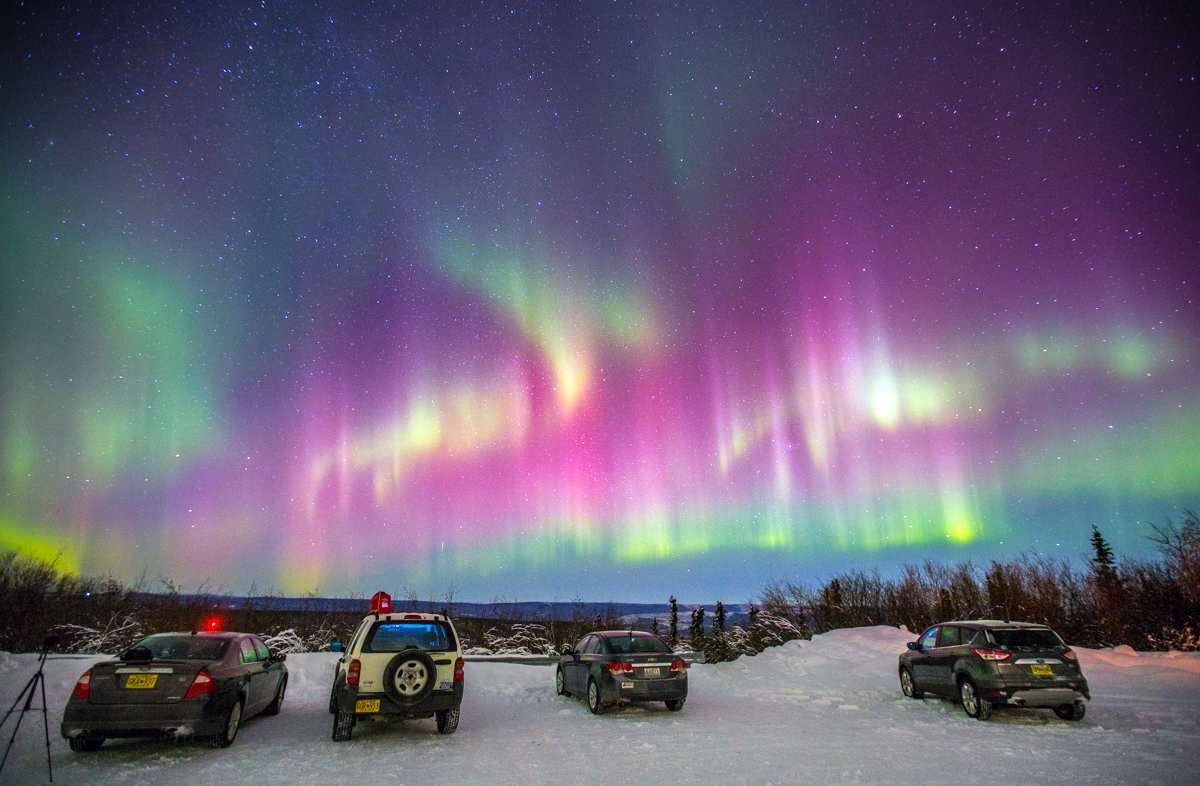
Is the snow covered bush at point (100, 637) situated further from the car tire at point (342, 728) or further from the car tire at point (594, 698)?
the car tire at point (594, 698)

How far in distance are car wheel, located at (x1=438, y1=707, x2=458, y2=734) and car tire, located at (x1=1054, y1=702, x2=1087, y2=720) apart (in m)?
10.7

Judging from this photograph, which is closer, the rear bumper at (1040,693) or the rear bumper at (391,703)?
the rear bumper at (391,703)

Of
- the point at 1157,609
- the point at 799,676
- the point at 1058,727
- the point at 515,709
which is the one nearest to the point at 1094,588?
the point at 1157,609

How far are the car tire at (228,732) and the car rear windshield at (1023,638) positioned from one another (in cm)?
1296

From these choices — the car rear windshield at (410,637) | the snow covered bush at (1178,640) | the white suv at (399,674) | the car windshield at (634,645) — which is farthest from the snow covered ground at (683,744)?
the snow covered bush at (1178,640)

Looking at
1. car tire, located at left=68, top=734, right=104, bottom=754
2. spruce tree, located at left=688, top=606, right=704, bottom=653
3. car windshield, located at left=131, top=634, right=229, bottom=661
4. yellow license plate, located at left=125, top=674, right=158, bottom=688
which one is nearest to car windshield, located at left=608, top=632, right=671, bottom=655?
car windshield, located at left=131, top=634, right=229, bottom=661

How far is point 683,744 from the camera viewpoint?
962 cm

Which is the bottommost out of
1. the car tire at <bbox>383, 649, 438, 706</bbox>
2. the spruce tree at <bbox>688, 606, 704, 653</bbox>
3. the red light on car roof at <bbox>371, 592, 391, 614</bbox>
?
the spruce tree at <bbox>688, 606, 704, 653</bbox>

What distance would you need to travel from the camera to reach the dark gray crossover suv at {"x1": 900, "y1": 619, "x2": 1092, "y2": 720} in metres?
10.8

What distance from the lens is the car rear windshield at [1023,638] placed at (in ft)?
37.1

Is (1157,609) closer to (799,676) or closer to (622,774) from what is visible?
(799,676)

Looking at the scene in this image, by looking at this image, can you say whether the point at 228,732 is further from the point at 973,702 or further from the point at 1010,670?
the point at 1010,670

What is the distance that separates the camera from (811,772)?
7.77m

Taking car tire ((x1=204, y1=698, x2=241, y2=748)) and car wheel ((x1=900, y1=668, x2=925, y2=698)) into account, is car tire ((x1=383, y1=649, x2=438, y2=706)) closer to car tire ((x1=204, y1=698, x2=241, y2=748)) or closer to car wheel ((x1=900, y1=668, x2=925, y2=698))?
car tire ((x1=204, y1=698, x2=241, y2=748))
